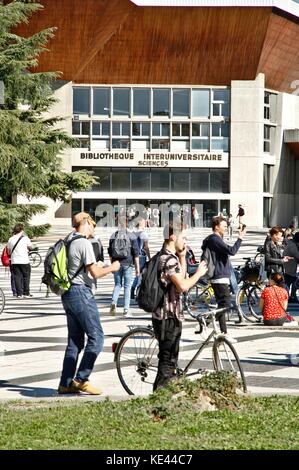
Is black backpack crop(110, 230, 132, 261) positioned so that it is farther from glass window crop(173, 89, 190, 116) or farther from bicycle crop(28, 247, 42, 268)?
glass window crop(173, 89, 190, 116)

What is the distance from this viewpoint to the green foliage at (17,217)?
46.2 metres

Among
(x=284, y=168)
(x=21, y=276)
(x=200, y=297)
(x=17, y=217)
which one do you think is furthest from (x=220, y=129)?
(x=200, y=297)

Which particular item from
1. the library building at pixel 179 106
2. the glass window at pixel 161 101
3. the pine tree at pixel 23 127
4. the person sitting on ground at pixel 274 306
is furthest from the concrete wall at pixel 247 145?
the person sitting on ground at pixel 274 306

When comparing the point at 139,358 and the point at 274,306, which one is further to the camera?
the point at 274,306

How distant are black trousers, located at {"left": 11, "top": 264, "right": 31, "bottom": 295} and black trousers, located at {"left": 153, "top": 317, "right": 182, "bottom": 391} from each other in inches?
655

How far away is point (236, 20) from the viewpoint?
241 feet

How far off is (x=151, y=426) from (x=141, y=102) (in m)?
72.1

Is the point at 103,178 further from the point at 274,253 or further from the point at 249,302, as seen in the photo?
the point at 249,302

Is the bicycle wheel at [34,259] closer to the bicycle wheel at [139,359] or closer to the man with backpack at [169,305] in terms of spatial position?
the bicycle wheel at [139,359]

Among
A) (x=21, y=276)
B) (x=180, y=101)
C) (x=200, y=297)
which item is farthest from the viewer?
(x=180, y=101)

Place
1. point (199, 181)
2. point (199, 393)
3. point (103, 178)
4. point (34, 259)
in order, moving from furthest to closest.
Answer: point (199, 181), point (103, 178), point (34, 259), point (199, 393)

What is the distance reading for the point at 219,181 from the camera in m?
81.1

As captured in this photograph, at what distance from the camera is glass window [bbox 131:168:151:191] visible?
8006 cm
